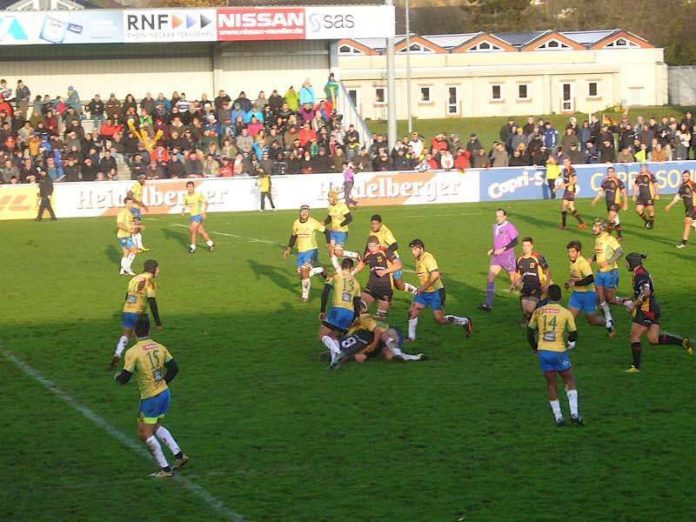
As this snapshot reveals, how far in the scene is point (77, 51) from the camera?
54.5 metres

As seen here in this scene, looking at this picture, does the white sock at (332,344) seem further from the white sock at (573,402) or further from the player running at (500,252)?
the player running at (500,252)

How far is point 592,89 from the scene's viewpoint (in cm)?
9762

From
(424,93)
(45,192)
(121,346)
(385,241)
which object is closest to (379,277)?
(385,241)

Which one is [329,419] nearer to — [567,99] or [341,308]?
[341,308]

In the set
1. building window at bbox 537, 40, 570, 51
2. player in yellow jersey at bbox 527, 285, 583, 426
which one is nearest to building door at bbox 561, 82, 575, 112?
building window at bbox 537, 40, 570, 51

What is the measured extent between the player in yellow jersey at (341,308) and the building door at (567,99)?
79616 millimetres

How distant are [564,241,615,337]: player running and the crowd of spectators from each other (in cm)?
2491

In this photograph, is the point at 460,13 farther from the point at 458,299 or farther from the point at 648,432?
the point at 648,432

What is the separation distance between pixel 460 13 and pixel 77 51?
90718 mm

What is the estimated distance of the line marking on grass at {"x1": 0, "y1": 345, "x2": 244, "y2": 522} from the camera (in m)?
12.9

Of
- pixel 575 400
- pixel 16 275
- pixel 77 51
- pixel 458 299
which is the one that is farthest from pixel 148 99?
pixel 575 400

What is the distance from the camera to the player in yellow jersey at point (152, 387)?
538 inches

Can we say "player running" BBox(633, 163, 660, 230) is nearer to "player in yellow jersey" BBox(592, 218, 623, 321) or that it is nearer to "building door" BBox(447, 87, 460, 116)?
"player in yellow jersey" BBox(592, 218, 623, 321)

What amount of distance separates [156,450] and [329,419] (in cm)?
331
